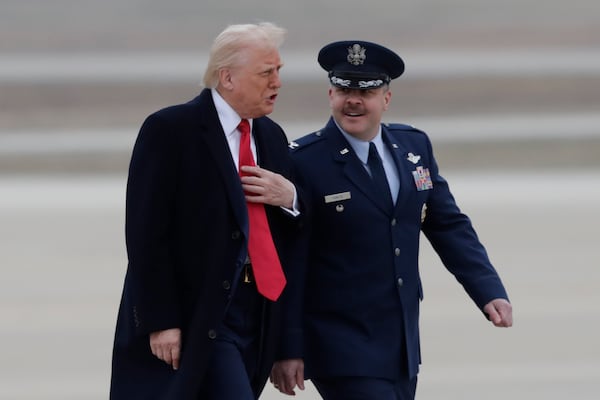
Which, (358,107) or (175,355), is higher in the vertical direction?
(358,107)

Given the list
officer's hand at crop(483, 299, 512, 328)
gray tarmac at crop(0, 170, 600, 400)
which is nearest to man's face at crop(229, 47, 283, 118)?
officer's hand at crop(483, 299, 512, 328)

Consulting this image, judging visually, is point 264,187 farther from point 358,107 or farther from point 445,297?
point 445,297

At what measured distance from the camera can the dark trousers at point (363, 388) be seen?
12.4 feet

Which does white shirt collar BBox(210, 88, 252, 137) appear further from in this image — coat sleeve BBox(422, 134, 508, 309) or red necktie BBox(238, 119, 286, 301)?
coat sleeve BBox(422, 134, 508, 309)

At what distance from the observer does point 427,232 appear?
13.3 feet

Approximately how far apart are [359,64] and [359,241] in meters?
0.42

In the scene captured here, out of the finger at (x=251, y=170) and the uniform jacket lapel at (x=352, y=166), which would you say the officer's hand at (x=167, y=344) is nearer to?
the finger at (x=251, y=170)

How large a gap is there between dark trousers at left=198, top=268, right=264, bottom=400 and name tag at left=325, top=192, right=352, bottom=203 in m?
0.37

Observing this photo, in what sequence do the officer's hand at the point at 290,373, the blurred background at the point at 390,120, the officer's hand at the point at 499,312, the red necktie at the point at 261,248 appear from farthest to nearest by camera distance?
1. the blurred background at the point at 390,120
2. the officer's hand at the point at 499,312
3. the officer's hand at the point at 290,373
4. the red necktie at the point at 261,248

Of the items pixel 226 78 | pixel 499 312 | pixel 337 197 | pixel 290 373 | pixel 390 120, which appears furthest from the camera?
pixel 390 120

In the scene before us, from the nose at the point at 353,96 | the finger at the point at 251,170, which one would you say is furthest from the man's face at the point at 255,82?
the nose at the point at 353,96

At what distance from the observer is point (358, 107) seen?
12.4 ft

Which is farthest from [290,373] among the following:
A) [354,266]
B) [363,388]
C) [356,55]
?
[356,55]

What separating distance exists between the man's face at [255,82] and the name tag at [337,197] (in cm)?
37
